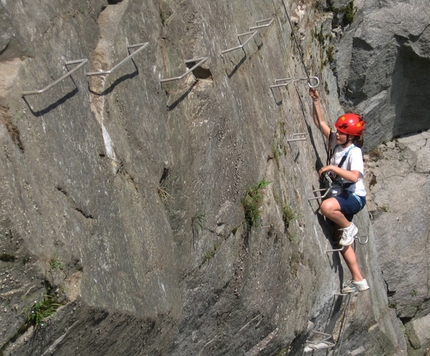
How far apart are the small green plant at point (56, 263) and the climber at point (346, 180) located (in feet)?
13.7

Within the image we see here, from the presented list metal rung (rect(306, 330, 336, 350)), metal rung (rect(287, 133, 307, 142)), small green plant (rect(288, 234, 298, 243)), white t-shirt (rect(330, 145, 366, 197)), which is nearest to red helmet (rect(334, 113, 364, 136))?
white t-shirt (rect(330, 145, 366, 197))

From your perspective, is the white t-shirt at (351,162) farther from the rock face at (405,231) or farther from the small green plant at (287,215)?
the rock face at (405,231)

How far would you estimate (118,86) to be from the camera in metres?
4.74

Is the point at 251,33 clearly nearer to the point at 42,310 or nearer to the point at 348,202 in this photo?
the point at 348,202

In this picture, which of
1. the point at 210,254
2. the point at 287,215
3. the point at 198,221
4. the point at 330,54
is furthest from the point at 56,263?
the point at 330,54

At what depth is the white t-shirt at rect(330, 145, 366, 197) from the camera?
7699mm

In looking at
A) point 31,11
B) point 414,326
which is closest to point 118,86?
point 31,11

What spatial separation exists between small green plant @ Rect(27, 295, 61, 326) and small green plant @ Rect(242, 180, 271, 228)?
2.61m

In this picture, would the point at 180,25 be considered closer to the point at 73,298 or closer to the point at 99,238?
the point at 99,238

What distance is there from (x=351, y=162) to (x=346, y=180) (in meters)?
0.24

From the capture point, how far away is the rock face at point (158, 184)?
3863 mm

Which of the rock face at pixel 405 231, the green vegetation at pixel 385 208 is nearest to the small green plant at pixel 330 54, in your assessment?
the rock face at pixel 405 231

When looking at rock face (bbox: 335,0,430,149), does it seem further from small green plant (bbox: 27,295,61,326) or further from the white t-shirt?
small green plant (bbox: 27,295,61,326)

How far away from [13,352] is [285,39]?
548 centimetres
